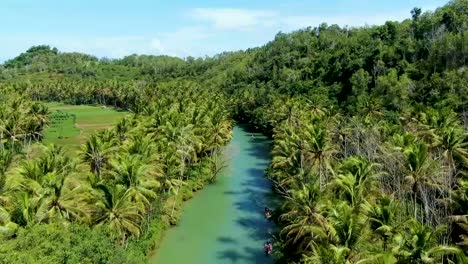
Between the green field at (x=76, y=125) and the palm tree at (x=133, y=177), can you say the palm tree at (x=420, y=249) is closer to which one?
the palm tree at (x=133, y=177)

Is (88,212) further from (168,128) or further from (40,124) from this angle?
(40,124)

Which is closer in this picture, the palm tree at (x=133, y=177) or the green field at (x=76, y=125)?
the palm tree at (x=133, y=177)

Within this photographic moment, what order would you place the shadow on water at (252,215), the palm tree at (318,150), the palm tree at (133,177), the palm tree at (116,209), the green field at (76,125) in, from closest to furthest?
the palm tree at (116,209), the palm tree at (133,177), the shadow on water at (252,215), the palm tree at (318,150), the green field at (76,125)

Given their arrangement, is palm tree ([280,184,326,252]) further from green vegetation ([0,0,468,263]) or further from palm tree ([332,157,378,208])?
palm tree ([332,157,378,208])

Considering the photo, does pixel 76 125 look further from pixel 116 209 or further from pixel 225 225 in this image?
pixel 116 209

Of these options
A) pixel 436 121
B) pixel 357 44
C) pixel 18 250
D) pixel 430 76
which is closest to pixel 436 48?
pixel 430 76

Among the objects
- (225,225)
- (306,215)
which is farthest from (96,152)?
(306,215)

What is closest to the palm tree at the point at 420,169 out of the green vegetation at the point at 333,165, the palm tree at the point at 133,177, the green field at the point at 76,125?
the green vegetation at the point at 333,165

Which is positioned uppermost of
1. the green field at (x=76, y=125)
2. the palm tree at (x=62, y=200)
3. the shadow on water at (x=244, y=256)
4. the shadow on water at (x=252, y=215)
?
the palm tree at (x=62, y=200)
